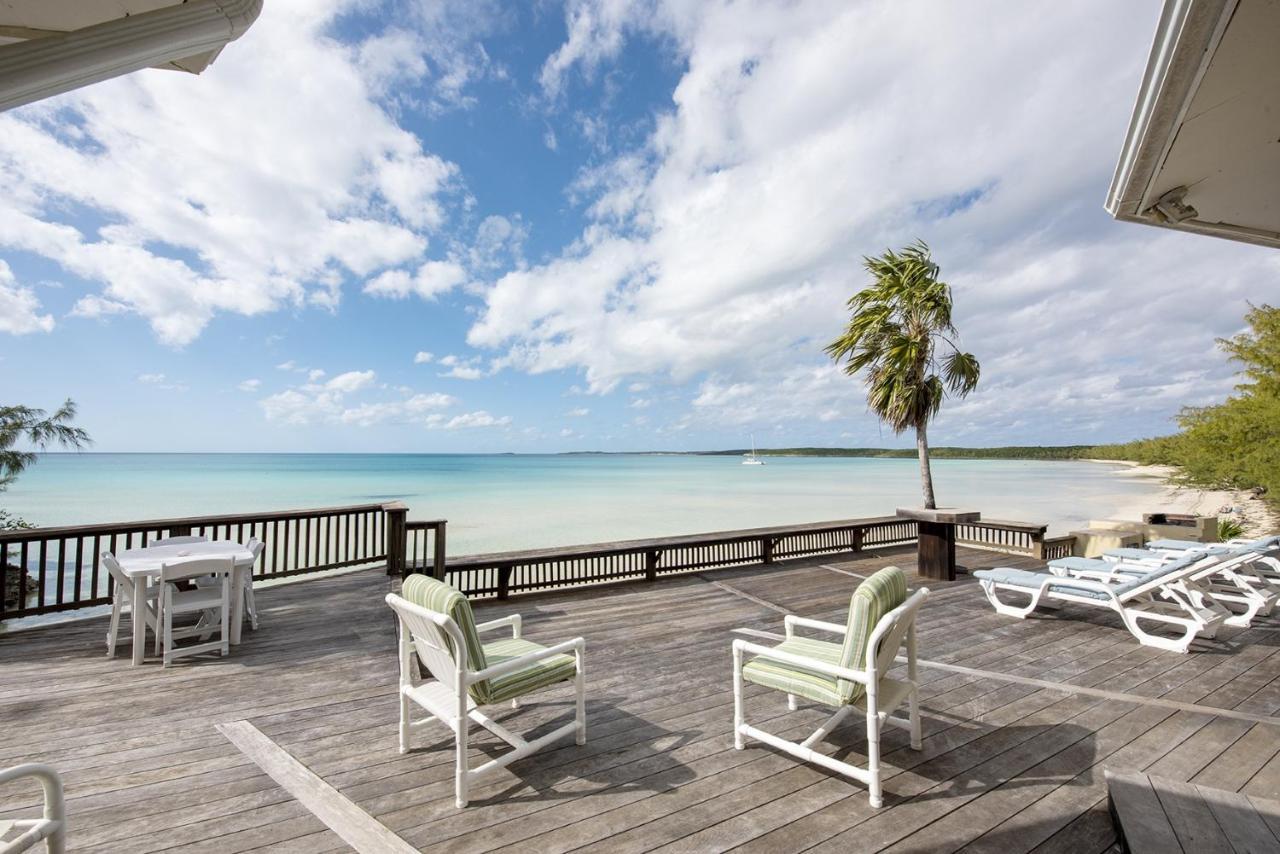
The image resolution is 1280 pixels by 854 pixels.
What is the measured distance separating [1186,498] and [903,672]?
96.2 ft

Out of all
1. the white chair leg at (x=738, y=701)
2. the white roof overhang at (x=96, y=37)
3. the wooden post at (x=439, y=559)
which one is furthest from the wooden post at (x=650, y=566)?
the white roof overhang at (x=96, y=37)

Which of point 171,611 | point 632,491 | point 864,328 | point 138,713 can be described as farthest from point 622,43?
point 632,491

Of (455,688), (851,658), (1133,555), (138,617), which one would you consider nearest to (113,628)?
(138,617)

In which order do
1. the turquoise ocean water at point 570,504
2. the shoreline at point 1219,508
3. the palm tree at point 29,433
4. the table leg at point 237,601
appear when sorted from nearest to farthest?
the table leg at point 237,601 < the palm tree at point 29,433 < the shoreline at point 1219,508 < the turquoise ocean water at point 570,504

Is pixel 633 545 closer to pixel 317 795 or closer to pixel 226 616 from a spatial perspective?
pixel 226 616

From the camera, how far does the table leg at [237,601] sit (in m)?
4.09

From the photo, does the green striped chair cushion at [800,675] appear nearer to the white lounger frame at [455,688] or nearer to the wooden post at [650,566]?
the white lounger frame at [455,688]

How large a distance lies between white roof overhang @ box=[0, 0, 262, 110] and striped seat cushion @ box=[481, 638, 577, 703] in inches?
93.9

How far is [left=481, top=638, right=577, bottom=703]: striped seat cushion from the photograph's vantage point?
238 centimetres

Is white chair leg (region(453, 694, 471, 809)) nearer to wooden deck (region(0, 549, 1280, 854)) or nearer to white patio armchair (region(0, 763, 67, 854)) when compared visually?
wooden deck (region(0, 549, 1280, 854))

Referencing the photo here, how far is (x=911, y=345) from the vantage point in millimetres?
7395

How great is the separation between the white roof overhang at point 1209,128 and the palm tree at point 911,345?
16.9 ft

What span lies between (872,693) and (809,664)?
277mm

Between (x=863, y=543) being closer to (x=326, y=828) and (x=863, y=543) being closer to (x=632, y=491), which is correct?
(x=326, y=828)
